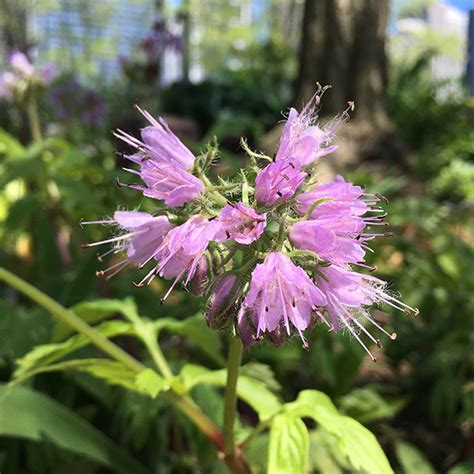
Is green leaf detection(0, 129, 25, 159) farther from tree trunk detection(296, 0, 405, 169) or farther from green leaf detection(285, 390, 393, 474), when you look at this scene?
tree trunk detection(296, 0, 405, 169)

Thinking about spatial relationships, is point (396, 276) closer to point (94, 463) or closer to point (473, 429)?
point (473, 429)

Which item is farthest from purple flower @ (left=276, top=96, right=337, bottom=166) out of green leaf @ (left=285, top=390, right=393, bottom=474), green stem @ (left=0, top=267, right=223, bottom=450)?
green stem @ (left=0, top=267, right=223, bottom=450)

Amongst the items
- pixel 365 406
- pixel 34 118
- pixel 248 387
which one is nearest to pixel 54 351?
pixel 248 387

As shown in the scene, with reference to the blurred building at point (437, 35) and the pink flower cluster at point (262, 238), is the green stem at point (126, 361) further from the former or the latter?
the blurred building at point (437, 35)

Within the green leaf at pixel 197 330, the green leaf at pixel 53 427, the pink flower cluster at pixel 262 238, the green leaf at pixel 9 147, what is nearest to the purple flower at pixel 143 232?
the pink flower cluster at pixel 262 238

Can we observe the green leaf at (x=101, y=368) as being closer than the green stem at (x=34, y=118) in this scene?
Yes

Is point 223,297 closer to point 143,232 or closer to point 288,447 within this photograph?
point 143,232

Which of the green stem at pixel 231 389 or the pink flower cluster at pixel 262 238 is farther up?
the pink flower cluster at pixel 262 238
